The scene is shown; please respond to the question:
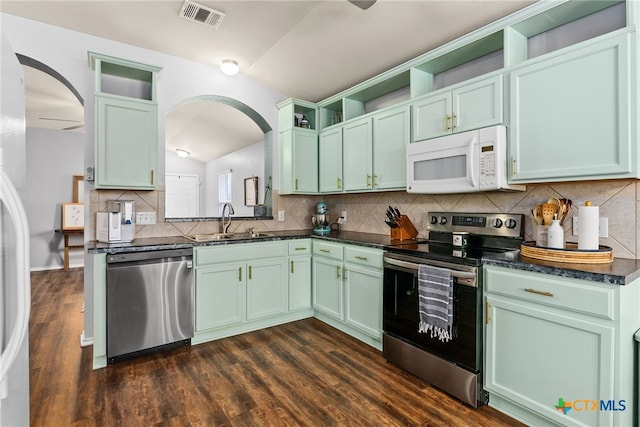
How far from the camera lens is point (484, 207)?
2578 millimetres

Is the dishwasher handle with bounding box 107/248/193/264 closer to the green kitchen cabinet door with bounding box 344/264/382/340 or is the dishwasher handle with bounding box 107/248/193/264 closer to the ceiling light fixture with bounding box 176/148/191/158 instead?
the green kitchen cabinet door with bounding box 344/264/382/340

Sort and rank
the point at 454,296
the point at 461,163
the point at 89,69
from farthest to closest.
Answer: the point at 89,69 < the point at 461,163 < the point at 454,296

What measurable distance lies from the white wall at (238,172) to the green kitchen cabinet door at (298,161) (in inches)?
87.7

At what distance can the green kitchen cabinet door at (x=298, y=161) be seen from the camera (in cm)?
373

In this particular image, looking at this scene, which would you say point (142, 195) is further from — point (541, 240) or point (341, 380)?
point (541, 240)

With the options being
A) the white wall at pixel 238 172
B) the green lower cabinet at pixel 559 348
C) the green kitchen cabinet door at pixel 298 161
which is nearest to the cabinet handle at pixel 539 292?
the green lower cabinet at pixel 559 348

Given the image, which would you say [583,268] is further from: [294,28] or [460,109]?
[294,28]

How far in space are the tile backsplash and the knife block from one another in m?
0.07

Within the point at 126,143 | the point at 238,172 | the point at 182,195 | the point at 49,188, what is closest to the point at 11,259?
the point at 126,143

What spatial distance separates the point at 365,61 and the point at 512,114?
61.1 inches

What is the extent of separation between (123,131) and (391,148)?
2245 millimetres

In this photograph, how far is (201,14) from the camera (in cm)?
269

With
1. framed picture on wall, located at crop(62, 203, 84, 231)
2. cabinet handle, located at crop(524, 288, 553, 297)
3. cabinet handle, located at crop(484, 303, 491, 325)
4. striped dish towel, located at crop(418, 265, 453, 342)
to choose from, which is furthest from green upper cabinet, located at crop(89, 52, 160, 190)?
framed picture on wall, located at crop(62, 203, 84, 231)

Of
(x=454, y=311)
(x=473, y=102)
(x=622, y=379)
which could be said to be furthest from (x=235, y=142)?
(x=622, y=379)
